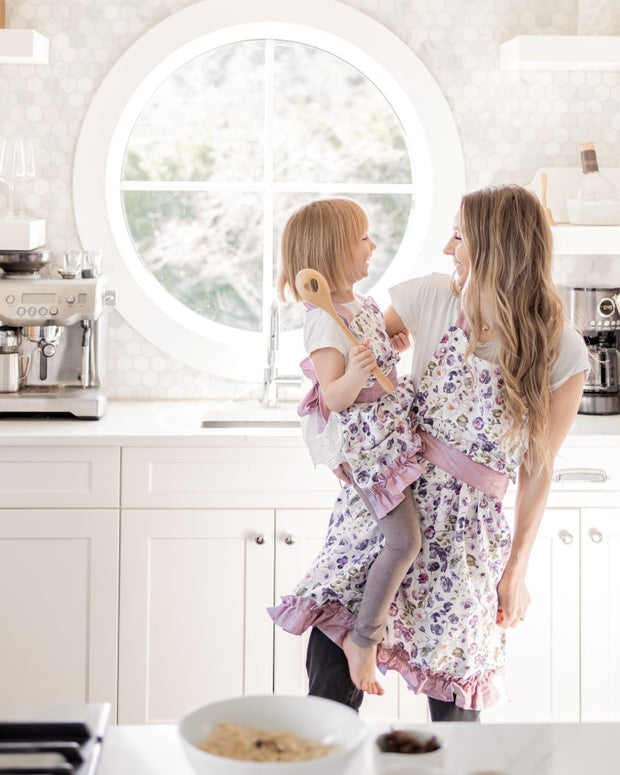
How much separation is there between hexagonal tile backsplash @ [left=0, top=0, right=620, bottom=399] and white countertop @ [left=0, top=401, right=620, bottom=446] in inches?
13.9

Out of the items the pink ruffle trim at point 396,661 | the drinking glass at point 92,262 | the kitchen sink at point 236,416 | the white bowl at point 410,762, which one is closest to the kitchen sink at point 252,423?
the kitchen sink at point 236,416

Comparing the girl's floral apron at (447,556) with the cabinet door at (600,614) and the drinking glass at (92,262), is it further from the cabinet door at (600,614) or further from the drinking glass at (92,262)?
the drinking glass at (92,262)

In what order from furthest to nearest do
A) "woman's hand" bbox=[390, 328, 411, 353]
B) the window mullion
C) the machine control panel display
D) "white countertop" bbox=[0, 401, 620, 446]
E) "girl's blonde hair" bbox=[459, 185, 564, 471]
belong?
the window mullion
the machine control panel display
"white countertop" bbox=[0, 401, 620, 446]
"woman's hand" bbox=[390, 328, 411, 353]
"girl's blonde hair" bbox=[459, 185, 564, 471]

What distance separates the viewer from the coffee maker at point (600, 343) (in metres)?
3.10

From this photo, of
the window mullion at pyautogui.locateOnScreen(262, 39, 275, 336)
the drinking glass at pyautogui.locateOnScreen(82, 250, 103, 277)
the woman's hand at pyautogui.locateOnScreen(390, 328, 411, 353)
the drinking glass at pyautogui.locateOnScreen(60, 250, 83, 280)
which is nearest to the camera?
the woman's hand at pyautogui.locateOnScreen(390, 328, 411, 353)

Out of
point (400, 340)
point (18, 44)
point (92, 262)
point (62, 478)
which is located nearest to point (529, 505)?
point (400, 340)

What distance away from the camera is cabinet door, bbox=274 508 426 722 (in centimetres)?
271

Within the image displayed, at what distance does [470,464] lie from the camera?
1845mm

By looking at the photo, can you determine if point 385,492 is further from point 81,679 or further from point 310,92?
point 310,92

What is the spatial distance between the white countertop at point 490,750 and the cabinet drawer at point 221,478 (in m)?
1.52

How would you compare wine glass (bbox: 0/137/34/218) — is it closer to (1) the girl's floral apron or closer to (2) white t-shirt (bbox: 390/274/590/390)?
(2) white t-shirt (bbox: 390/274/590/390)

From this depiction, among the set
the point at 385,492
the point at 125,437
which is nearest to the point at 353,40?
the point at 125,437

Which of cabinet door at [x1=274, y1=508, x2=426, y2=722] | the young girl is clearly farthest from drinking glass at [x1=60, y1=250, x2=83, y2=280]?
the young girl

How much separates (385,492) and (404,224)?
2093 millimetres
